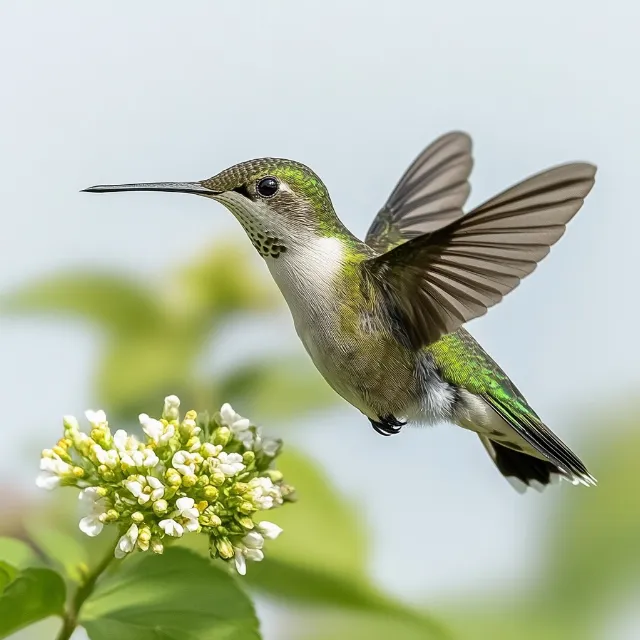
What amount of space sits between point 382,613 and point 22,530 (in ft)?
3.63

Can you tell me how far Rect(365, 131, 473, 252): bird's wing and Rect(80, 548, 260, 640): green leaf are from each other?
0.92m

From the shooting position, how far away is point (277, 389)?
2359mm

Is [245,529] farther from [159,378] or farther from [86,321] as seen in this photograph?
[86,321]

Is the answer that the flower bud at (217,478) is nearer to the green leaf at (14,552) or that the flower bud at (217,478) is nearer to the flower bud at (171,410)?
the flower bud at (171,410)

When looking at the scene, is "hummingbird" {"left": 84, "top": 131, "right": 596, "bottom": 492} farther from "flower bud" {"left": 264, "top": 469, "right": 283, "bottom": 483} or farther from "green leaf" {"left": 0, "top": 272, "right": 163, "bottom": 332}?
"green leaf" {"left": 0, "top": 272, "right": 163, "bottom": 332}

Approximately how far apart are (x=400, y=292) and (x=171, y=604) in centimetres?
61

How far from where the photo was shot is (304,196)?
1641mm

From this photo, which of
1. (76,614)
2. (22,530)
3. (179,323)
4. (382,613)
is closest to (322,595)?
(382,613)

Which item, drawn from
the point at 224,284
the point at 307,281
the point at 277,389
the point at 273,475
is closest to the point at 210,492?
the point at 273,475

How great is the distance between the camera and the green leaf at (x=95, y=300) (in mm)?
2264

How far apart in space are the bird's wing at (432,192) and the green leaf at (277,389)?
436 mm

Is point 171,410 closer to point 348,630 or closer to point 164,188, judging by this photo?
point 164,188

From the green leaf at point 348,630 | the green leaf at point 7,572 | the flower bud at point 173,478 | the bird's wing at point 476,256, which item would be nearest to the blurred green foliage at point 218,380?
the green leaf at point 348,630

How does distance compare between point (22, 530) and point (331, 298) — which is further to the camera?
point (22, 530)
